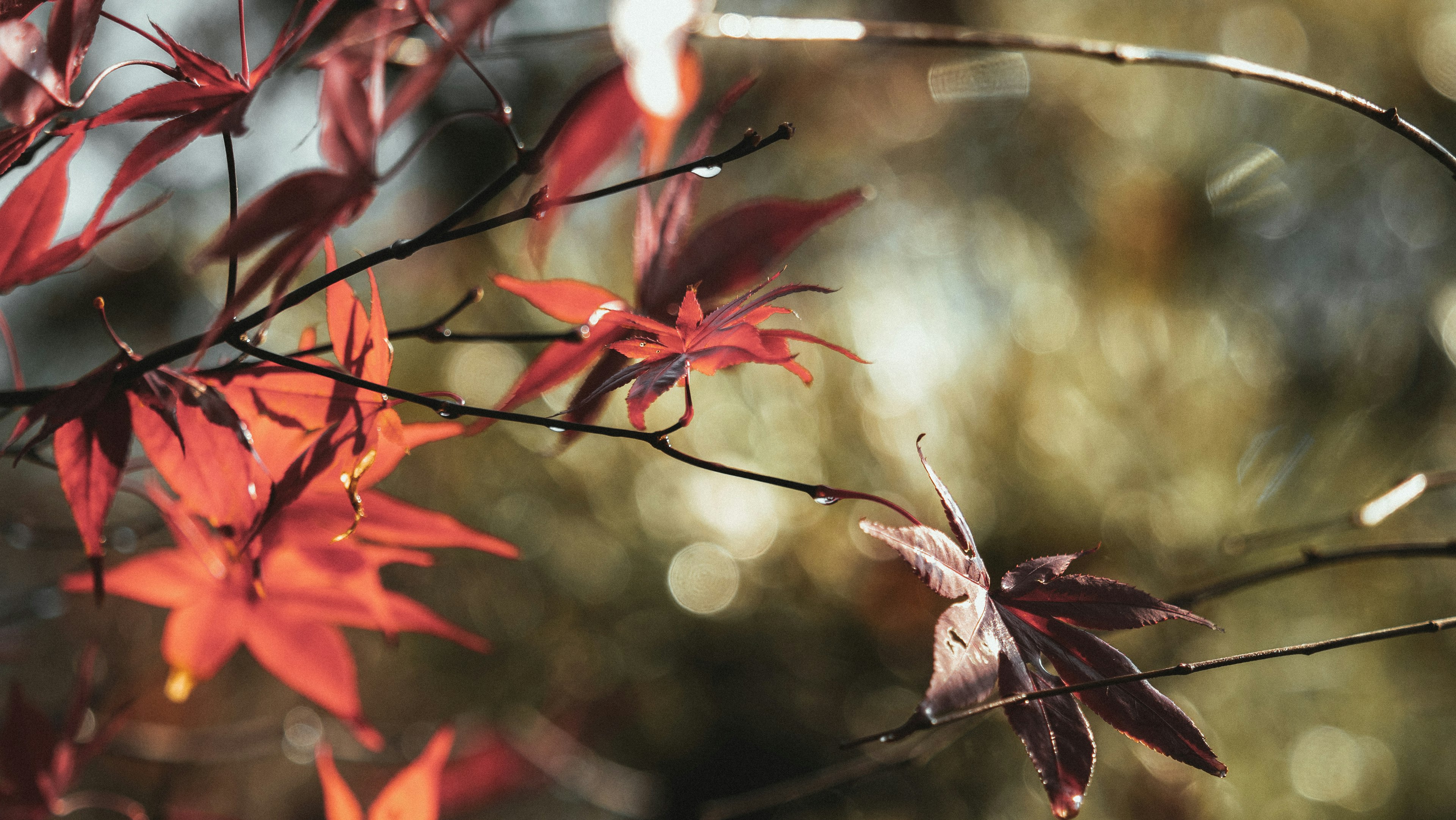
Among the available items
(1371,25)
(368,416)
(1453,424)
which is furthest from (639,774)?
(1371,25)

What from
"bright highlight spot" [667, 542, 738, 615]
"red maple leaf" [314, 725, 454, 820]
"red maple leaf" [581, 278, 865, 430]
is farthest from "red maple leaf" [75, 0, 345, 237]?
"bright highlight spot" [667, 542, 738, 615]

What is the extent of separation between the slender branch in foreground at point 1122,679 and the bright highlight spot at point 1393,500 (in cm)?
11

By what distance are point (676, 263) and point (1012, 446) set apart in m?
0.49

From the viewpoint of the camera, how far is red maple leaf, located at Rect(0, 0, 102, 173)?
0.63ft

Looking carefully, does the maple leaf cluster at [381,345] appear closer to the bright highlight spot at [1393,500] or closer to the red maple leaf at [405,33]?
the red maple leaf at [405,33]

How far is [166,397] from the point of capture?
21cm

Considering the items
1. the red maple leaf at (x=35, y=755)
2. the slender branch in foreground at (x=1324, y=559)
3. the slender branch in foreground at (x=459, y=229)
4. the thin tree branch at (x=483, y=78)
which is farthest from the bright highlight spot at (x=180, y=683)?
the slender branch in foreground at (x=1324, y=559)

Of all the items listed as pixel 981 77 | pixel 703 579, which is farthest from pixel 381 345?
pixel 981 77

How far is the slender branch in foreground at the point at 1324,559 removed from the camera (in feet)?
0.78

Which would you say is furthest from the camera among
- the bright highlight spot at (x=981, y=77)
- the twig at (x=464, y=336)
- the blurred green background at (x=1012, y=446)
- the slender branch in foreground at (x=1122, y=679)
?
the bright highlight spot at (x=981, y=77)

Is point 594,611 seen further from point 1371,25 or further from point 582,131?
point 1371,25

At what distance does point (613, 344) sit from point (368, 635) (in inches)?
41.7

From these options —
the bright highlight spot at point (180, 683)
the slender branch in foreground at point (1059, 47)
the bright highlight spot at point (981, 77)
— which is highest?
the slender branch in foreground at point (1059, 47)

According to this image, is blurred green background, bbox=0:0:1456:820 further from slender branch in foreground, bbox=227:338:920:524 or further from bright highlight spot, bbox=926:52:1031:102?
slender branch in foreground, bbox=227:338:920:524
